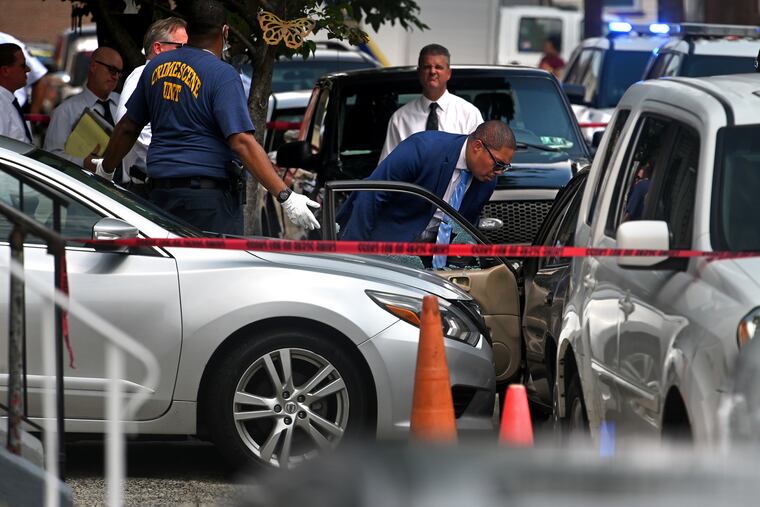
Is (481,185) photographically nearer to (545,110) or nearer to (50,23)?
(545,110)

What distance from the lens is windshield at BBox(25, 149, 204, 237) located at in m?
6.78

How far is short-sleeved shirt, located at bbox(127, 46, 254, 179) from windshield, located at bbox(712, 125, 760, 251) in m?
3.28

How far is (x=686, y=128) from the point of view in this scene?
5.11 m

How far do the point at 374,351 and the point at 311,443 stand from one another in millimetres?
488

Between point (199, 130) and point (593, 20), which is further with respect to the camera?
point (593, 20)

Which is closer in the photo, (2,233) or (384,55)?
(2,233)

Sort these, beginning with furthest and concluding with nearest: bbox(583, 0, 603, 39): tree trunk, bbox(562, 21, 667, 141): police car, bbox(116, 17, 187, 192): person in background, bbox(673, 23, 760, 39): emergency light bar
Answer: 1. bbox(583, 0, 603, 39): tree trunk
2. bbox(562, 21, 667, 141): police car
3. bbox(673, 23, 760, 39): emergency light bar
4. bbox(116, 17, 187, 192): person in background

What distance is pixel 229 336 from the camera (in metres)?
6.51

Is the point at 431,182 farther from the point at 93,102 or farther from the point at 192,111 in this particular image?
the point at 93,102

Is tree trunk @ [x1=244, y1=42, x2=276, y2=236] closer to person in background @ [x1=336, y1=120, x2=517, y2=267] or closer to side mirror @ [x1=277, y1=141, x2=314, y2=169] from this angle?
side mirror @ [x1=277, y1=141, x2=314, y2=169]

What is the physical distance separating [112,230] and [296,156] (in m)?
4.75

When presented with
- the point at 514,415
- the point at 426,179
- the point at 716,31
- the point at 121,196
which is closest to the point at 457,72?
the point at 426,179

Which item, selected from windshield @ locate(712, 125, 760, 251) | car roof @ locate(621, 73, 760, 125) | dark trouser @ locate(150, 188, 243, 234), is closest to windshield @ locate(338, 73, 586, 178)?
dark trouser @ locate(150, 188, 243, 234)

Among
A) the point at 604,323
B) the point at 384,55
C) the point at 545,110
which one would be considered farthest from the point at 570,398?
the point at 384,55
